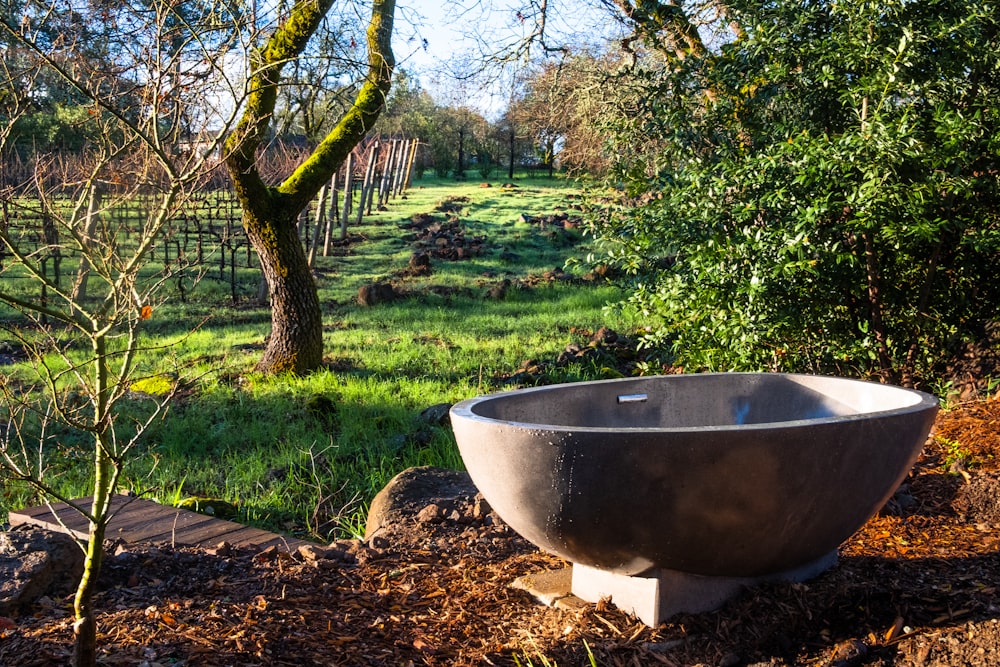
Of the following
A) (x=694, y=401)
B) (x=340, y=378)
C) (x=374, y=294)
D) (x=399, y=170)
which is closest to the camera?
(x=694, y=401)

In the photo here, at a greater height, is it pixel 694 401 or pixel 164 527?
pixel 694 401

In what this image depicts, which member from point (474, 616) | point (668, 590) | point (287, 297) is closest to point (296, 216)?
point (287, 297)

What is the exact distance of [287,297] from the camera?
958 centimetres

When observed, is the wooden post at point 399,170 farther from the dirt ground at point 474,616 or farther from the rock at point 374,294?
the dirt ground at point 474,616

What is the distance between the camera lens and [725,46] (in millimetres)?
5594

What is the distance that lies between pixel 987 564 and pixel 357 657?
2.39 metres

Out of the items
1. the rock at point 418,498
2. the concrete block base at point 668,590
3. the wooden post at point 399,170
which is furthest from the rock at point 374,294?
the wooden post at point 399,170

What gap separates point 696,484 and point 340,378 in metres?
7.09

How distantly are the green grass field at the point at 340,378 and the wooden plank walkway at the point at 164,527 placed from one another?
0.55 metres

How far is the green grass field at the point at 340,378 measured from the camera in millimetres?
5887

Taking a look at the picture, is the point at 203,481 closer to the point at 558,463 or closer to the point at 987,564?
the point at 558,463

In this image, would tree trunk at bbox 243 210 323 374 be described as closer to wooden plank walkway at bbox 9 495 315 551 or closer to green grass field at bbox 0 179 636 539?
green grass field at bbox 0 179 636 539

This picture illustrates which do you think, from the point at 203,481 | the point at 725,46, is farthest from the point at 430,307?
the point at 725,46

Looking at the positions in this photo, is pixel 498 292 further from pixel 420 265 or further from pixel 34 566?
pixel 34 566
